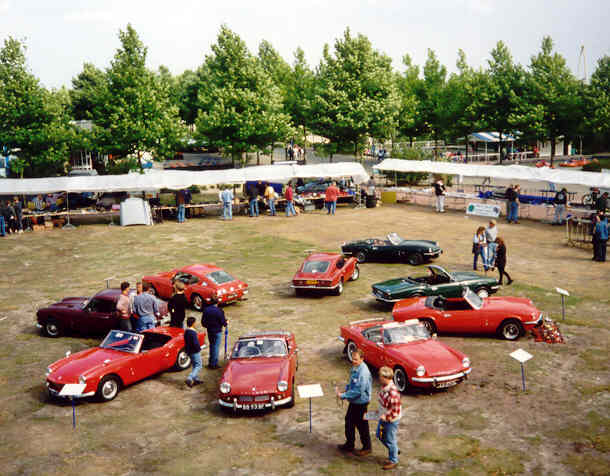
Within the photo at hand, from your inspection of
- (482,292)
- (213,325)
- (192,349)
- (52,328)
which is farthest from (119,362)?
(482,292)

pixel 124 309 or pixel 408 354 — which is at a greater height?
pixel 124 309

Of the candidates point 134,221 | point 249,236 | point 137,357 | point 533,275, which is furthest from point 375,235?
point 137,357

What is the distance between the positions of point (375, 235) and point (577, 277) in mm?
10657

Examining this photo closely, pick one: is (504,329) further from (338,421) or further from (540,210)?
(540,210)

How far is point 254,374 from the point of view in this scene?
1120 cm

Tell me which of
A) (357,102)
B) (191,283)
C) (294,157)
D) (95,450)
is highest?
(357,102)

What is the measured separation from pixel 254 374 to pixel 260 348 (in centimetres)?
96

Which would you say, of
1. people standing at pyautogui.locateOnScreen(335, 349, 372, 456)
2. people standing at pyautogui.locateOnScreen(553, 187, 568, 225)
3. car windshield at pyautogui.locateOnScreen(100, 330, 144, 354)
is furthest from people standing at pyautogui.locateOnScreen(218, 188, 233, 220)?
people standing at pyautogui.locateOnScreen(335, 349, 372, 456)

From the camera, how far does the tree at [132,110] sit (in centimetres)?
4066

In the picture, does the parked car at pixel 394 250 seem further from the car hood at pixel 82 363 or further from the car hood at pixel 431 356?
the car hood at pixel 82 363

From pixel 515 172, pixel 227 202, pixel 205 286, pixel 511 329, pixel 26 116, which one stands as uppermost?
pixel 26 116

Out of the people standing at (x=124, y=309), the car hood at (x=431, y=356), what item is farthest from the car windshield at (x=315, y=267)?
the car hood at (x=431, y=356)

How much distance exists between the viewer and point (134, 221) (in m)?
33.7

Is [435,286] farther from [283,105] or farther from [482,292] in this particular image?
[283,105]
